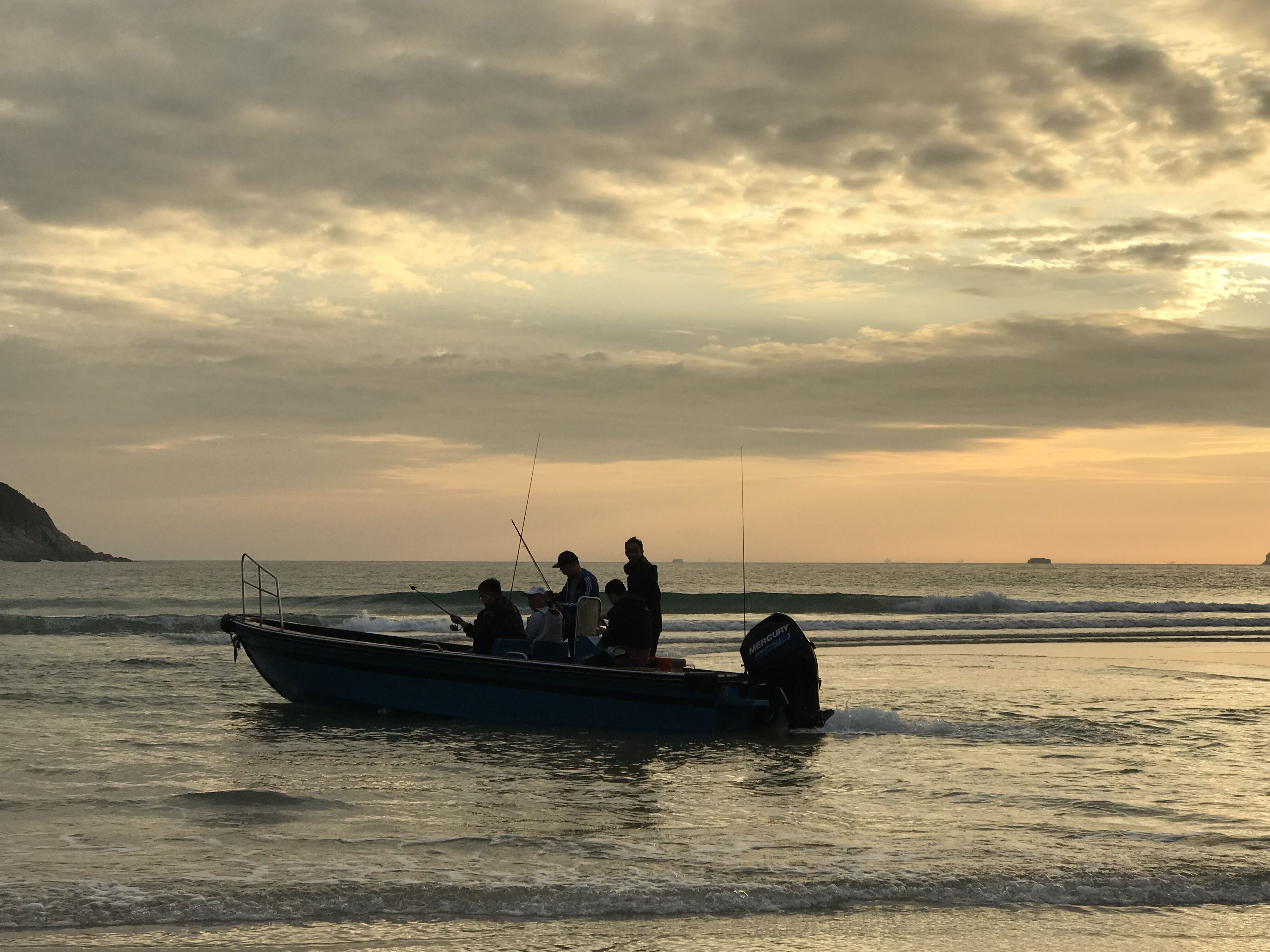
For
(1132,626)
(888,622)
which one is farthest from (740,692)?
(1132,626)

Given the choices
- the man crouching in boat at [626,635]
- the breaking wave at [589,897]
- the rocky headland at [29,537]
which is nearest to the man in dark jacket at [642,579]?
the man crouching in boat at [626,635]

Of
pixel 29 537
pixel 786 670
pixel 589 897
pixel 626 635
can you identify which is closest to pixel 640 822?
pixel 589 897

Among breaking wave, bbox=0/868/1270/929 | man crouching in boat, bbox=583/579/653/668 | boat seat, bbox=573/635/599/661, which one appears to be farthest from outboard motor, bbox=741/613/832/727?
breaking wave, bbox=0/868/1270/929

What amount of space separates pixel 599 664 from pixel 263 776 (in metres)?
3.36

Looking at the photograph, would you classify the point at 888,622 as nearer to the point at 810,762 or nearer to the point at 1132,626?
the point at 1132,626

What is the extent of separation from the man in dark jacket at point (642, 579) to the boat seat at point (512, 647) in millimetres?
1193

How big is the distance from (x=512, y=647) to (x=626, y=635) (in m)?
1.39

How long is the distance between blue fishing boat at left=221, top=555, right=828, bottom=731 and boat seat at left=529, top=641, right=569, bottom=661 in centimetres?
1

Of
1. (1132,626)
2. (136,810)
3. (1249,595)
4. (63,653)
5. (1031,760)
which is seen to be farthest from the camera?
(1249,595)

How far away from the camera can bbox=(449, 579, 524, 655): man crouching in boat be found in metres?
11.2

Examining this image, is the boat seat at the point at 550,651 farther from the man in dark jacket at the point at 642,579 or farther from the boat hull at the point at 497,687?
the man in dark jacket at the point at 642,579

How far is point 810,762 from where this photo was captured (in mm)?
9164

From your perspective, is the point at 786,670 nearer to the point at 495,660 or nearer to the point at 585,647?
the point at 585,647

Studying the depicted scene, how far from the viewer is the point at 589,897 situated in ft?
17.3
